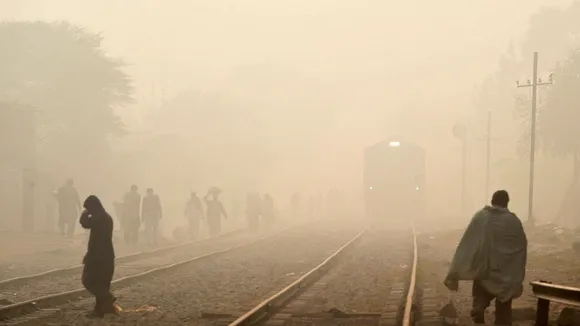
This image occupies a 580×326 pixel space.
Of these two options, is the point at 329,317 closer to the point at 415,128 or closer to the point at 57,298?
the point at 57,298

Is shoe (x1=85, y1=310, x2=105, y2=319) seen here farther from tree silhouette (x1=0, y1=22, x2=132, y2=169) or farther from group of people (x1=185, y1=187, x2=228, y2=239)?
tree silhouette (x1=0, y1=22, x2=132, y2=169)

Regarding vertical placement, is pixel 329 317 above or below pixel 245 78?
below

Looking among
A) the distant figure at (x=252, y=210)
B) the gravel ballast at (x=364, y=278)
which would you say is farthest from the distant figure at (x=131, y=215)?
the distant figure at (x=252, y=210)

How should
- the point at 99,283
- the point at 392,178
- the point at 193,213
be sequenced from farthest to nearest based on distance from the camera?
the point at 392,178, the point at 193,213, the point at 99,283

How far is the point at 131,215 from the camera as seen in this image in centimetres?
2608

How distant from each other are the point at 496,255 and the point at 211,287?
6828 millimetres

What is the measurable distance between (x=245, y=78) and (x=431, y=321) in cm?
11734

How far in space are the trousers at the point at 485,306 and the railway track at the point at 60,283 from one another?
19.3 feet

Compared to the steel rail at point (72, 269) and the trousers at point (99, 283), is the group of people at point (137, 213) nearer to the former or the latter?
the steel rail at point (72, 269)

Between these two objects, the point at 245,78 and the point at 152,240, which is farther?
the point at 245,78

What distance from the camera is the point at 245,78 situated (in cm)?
12638

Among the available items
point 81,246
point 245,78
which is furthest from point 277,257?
point 245,78

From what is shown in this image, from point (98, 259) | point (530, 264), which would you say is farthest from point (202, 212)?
point (98, 259)

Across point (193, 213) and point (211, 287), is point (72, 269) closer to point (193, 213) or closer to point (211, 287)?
point (211, 287)
